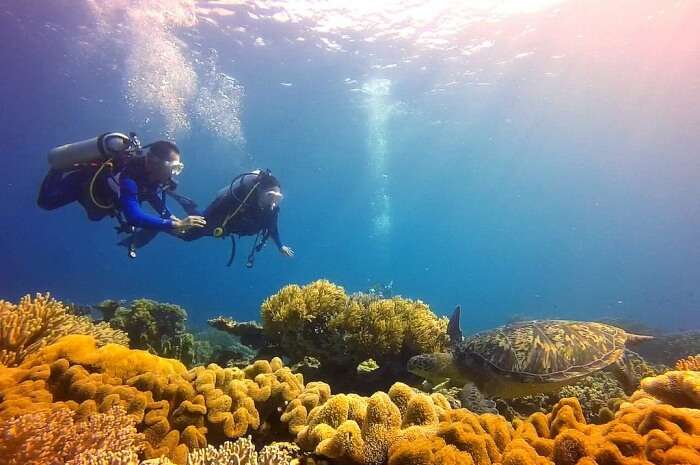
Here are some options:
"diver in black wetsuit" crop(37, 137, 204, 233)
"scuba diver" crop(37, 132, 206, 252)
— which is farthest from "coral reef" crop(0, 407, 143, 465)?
"scuba diver" crop(37, 132, 206, 252)

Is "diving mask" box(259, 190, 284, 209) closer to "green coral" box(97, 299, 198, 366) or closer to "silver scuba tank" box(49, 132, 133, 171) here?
"silver scuba tank" box(49, 132, 133, 171)

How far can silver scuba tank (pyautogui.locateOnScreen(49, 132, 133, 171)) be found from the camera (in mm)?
7176

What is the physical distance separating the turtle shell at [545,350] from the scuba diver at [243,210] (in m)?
6.23

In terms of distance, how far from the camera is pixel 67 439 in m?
2.54

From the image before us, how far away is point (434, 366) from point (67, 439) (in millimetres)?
4247

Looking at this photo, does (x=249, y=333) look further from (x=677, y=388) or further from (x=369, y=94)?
(x=369, y=94)

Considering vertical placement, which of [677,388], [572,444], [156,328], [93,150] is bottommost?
[572,444]

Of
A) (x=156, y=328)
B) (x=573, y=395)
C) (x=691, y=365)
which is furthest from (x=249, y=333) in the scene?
(x=691, y=365)

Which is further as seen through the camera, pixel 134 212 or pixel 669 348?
pixel 669 348

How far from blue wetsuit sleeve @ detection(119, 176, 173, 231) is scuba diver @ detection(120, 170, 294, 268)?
2.65m

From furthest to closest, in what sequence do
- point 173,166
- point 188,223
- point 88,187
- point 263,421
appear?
Answer: point 173,166 → point 88,187 → point 188,223 → point 263,421

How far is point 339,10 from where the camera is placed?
2045 centimetres

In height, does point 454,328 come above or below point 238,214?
below

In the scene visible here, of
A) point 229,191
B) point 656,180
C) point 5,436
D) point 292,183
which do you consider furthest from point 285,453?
point 656,180
